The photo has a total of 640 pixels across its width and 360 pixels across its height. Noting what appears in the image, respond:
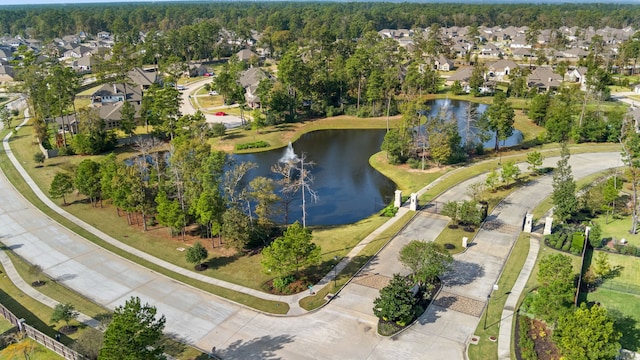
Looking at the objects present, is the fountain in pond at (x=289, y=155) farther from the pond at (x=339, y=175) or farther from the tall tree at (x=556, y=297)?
the tall tree at (x=556, y=297)

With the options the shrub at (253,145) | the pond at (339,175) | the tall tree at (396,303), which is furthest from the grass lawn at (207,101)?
the tall tree at (396,303)

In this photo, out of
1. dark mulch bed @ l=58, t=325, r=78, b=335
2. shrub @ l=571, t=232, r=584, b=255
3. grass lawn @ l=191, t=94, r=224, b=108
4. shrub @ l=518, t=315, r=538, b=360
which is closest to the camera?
shrub @ l=518, t=315, r=538, b=360

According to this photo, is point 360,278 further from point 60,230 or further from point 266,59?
point 266,59

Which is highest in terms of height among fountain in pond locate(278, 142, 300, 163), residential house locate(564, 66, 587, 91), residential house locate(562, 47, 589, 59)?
residential house locate(562, 47, 589, 59)

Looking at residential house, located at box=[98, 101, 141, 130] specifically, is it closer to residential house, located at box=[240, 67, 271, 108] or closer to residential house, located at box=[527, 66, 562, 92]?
residential house, located at box=[240, 67, 271, 108]

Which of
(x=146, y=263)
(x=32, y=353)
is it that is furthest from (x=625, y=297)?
(x=32, y=353)

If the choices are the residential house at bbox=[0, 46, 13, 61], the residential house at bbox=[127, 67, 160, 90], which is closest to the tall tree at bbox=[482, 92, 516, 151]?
the residential house at bbox=[127, 67, 160, 90]

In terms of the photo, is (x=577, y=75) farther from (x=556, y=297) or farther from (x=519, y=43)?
(x=556, y=297)
